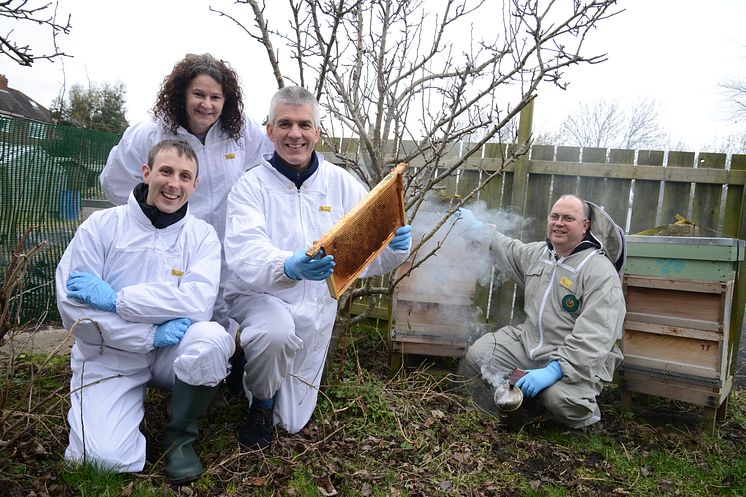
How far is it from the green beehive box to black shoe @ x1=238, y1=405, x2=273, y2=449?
2.59m

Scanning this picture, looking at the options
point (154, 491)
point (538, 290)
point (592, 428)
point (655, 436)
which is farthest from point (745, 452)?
point (154, 491)

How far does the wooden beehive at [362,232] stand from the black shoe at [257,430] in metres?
0.88

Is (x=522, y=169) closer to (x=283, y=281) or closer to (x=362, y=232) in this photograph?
(x=362, y=232)

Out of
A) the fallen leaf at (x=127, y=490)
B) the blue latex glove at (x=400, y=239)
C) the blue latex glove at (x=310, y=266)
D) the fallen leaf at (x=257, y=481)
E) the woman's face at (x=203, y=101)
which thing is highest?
the woman's face at (x=203, y=101)

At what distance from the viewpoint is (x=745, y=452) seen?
11.2 feet

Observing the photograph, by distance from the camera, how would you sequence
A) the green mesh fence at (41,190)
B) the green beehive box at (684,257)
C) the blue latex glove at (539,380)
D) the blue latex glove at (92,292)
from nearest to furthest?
the blue latex glove at (92,292) < the blue latex glove at (539,380) < the green beehive box at (684,257) < the green mesh fence at (41,190)

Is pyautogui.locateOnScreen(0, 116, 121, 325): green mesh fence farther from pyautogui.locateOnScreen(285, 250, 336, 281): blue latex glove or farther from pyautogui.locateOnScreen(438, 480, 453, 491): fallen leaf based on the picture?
pyautogui.locateOnScreen(438, 480, 453, 491): fallen leaf

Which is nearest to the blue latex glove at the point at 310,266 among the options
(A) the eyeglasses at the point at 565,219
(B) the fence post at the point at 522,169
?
(A) the eyeglasses at the point at 565,219

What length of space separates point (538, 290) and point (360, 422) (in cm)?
154

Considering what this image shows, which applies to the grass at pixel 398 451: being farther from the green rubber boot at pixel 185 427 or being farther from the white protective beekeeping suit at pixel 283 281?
the white protective beekeeping suit at pixel 283 281

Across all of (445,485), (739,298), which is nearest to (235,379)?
(445,485)

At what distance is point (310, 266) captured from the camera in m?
2.42

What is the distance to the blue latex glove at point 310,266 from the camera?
2396mm

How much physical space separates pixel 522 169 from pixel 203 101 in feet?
9.12
